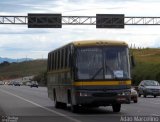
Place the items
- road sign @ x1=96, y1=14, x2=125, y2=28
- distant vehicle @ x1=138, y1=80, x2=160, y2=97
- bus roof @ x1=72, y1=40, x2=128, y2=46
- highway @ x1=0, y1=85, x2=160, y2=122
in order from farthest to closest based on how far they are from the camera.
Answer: road sign @ x1=96, y1=14, x2=125, y2=28 < distant vehicle @ x1=138, y1=80, x2=160, y2=97 < bus roof @ x1=72, y1=40, x2=128, y2=46 < highway @ x1=0, y1=85, x2=160, y2=122

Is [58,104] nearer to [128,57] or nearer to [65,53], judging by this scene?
[65,53]

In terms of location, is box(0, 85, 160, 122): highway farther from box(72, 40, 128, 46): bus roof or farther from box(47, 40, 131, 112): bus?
box(72, 40, 128, 46): bus roof

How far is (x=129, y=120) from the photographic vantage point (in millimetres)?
20953

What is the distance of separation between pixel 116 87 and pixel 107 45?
1.97 metres

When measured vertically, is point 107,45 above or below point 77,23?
below

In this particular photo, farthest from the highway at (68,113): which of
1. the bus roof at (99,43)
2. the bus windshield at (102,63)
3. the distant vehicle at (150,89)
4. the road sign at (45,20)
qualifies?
the road sign at (45,20)

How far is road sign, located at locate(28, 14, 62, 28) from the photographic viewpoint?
58219 mm

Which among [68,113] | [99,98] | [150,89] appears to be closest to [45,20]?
[150,89]

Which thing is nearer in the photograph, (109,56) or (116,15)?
(109,56)

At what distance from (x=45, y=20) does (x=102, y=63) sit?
111 feet

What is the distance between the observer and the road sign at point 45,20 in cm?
5822

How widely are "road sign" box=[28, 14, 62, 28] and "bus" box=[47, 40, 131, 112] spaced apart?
32.1 metres

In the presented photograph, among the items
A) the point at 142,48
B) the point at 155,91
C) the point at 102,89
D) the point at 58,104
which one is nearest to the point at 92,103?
the point at 102,89

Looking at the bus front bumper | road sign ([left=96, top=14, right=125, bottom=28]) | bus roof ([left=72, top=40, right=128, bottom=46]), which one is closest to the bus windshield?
bus roof ([left=72, top=40, right=128, bottom=46])
